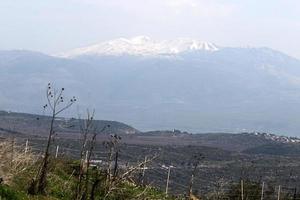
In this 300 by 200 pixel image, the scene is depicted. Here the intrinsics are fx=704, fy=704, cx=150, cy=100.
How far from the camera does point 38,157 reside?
63.0 ft

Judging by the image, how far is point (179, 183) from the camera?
53188 millimetres

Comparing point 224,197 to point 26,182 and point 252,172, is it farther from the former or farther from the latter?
point 252,172

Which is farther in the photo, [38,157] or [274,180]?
[274,180]

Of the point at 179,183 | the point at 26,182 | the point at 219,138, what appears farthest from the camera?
the point at 219,138

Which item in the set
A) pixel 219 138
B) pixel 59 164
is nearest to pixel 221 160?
pixel 219 138

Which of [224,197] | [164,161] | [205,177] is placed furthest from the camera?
[164,161]

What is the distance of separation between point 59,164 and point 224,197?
11.0 metres

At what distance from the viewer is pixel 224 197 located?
31.0 meters

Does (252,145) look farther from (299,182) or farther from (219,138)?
(299,182)

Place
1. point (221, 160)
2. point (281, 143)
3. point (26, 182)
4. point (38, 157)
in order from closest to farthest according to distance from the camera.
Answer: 1. point (26, 182)
2. point (38, 157)
3. point (221, 160)
4. point (281, 143)

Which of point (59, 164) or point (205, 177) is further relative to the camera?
point (205, 177)

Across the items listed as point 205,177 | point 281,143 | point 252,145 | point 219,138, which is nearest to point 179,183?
point 205,177

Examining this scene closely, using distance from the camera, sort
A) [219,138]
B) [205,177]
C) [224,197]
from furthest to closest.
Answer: [219,138] < [205,177] < [224,197]

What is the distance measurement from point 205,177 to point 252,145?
53129mm
